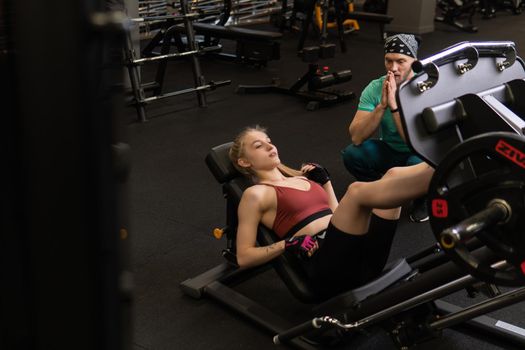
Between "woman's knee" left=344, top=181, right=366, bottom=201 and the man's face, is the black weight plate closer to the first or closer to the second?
"woman's knee" left=344, top=181, right=366, bottom=201

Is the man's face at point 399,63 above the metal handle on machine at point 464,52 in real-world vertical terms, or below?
below

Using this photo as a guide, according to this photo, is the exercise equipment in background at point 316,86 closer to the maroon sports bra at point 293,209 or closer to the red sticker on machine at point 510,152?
the maroon sports bra at point 293,209

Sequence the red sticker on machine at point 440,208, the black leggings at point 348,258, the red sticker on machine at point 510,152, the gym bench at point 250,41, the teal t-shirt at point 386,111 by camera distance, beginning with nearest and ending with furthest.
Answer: the red sticker on machine at point 510,152 → the red sticker on machine at point 440,208 → the black leggings at point 348,258 → the teal t-shirt at point 386,111 → the gym bench at point 250,41

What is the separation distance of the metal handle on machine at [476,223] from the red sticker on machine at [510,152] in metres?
0.09

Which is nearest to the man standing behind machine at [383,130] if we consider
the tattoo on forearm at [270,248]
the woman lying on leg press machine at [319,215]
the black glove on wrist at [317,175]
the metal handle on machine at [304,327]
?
the black glove on wrist at [317,175]

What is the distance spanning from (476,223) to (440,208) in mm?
124

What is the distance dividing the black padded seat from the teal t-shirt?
0.80 meters

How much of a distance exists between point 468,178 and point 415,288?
479 millimetres

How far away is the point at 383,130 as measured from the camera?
10.5ft

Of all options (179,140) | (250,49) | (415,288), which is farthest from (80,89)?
Answer: (250,49)

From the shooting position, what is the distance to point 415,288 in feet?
5.70

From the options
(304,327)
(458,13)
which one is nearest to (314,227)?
(304,327)

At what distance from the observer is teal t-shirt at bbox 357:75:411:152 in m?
2.98

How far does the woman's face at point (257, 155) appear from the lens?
95.2 inches
